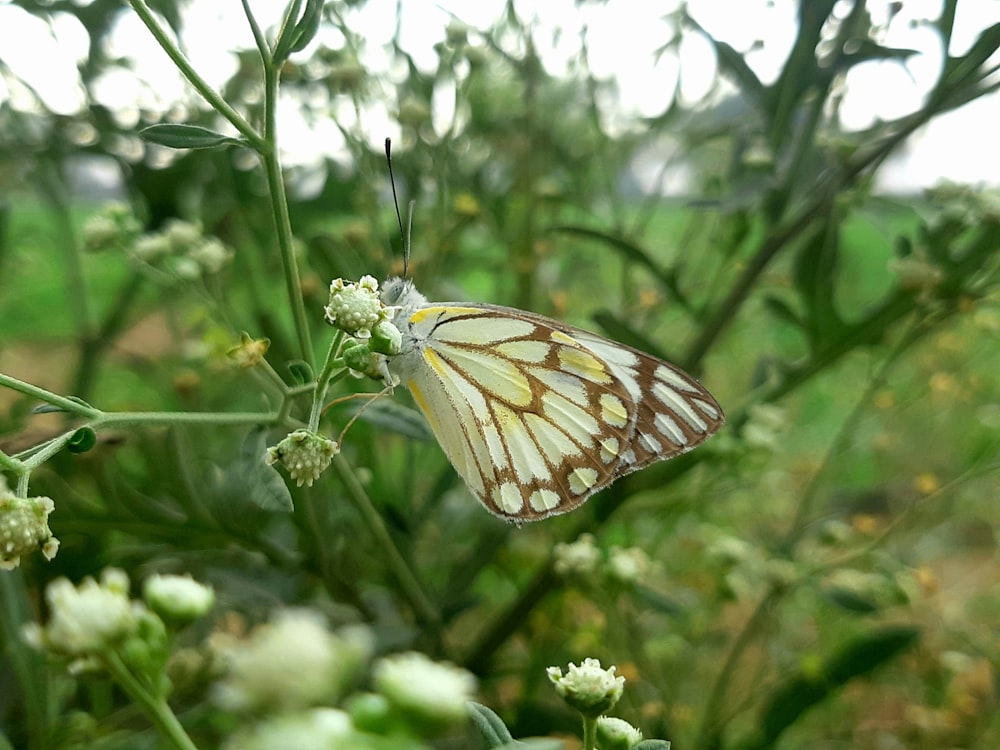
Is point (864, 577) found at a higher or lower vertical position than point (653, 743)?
higher

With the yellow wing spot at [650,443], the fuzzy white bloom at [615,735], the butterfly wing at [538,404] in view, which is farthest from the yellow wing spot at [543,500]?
the fuzzy white bloom at [615,735]

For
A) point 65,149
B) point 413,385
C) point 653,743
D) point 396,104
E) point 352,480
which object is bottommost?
point 653,743

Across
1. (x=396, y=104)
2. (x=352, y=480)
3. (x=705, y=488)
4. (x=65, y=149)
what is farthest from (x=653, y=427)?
(x=65, y=149)

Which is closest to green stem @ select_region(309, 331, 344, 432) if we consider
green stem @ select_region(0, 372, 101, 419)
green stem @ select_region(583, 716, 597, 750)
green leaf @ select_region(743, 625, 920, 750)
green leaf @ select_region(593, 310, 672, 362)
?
green stem @ select_region(0, 372, 101, 419)

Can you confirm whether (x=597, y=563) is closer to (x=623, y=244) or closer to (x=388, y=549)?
(x=388, y=549)

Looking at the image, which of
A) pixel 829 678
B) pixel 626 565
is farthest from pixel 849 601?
pixel 626 565

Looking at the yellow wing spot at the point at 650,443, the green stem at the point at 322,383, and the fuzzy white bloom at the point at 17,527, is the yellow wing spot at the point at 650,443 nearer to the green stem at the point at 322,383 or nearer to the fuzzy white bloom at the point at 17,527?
the green stem at the point at 322,383

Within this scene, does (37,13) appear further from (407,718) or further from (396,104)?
(407,718)
